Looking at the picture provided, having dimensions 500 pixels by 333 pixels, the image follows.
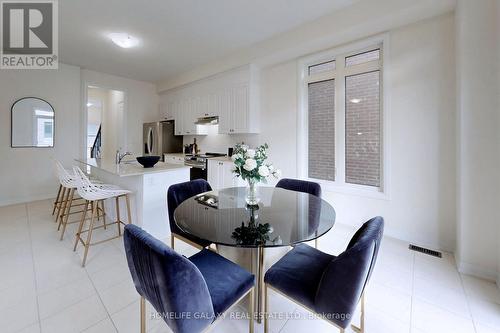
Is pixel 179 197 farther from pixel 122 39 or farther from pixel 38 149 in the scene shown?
pixel 38 149

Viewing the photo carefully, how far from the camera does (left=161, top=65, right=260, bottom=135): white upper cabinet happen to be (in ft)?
13.3

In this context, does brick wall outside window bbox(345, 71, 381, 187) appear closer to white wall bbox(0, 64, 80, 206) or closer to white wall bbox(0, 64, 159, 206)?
white wall bbox(0, 64, 159, 206)

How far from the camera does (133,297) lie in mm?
1758

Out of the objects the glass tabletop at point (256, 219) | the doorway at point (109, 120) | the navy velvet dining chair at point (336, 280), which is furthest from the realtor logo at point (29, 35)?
the navy velvet dining chair at point (336, 280)

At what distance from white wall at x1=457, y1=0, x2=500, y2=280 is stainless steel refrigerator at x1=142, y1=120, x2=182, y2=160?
5.47 m

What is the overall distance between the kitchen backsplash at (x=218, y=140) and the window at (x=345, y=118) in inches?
47.3

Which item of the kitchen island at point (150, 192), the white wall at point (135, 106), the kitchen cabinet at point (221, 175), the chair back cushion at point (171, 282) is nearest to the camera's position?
the chair back cushion at point (171, 282)

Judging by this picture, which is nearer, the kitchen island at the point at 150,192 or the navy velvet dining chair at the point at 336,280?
the navy velvet dining chair at the point at 336,280

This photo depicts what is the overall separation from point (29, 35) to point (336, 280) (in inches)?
198

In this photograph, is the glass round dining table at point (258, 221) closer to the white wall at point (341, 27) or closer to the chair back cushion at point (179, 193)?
the chair back cushion at point (179, 193)

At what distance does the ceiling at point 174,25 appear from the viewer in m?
2.68

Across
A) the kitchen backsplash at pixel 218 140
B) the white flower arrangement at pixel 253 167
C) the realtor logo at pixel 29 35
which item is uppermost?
the realtor logo at pixel 29 35

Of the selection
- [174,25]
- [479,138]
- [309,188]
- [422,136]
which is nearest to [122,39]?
[174,25]

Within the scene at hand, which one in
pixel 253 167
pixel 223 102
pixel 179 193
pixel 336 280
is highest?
pixel 223 102
